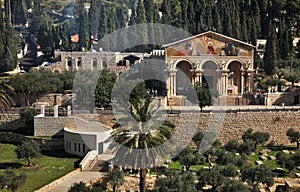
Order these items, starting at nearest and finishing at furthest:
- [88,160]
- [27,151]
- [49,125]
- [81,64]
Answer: [27,151], [88,160], [49,125], [81,64]

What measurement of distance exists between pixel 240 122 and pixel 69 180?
411 inches

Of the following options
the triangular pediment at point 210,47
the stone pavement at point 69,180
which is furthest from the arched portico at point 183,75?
the stone pavement at point 69,180

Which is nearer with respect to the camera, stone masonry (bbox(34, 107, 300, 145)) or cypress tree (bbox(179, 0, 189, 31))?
stone masonry (bbox(34, 107, 300, 145))

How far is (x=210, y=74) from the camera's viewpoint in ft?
131

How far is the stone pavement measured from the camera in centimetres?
2237

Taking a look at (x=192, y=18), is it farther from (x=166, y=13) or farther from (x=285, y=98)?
(x=285, y=98)

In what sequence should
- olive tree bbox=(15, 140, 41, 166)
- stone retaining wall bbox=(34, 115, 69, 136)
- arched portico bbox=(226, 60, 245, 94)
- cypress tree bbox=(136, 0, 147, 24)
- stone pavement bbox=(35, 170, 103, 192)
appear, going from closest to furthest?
stone pavement bbox=(35, 170, 103, 192) → olive tree bbox=(15, 140, 41, 166) → stone retaining wall bbox=(34, 115, 69, 136) → arched portico bbox=(226, 60, 245, 94) → cypress tree bbox=(136, 0, 147, 24)

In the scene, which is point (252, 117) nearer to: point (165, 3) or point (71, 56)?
point (71, 56)

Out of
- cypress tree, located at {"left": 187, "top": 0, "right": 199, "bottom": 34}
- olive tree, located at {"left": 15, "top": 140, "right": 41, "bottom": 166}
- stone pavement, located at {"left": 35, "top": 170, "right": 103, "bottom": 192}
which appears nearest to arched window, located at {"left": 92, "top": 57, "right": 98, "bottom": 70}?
cypress tree, located at {"left": 187, "top": 0, "right": 199, "bottom": 34}

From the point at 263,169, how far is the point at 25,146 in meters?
11.1

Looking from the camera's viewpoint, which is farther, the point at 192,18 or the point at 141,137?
the point at 192,18

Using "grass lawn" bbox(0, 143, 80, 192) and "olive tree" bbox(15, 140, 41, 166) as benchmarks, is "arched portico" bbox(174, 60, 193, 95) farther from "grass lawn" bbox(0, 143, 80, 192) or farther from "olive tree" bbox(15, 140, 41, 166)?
"olive tree" bbox(15, 140, 41, 166)

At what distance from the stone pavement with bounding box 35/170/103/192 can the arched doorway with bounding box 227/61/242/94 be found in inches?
694

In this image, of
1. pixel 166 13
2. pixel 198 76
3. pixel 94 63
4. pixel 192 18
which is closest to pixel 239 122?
pixel 198 76
